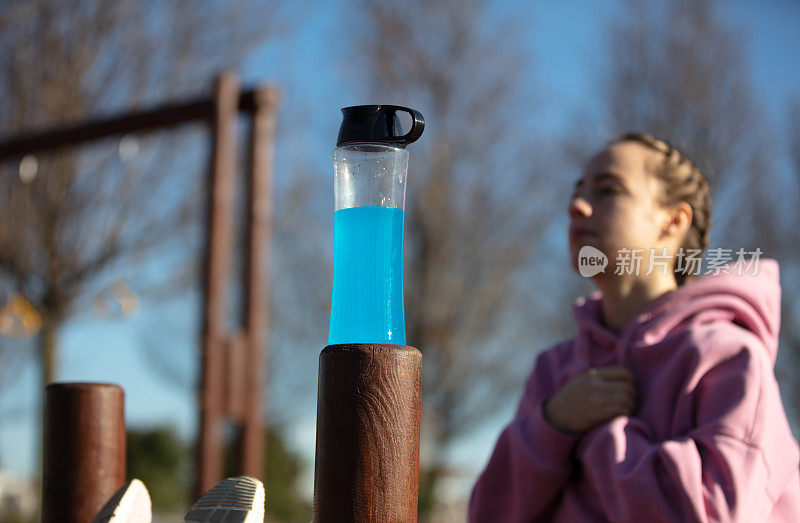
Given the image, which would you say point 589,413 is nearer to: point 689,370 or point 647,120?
point 689,370

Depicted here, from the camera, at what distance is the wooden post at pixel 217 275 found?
4.43 metres

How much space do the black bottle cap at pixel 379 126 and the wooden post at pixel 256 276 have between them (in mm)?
3275

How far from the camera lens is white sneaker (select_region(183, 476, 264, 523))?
1147 millimetres

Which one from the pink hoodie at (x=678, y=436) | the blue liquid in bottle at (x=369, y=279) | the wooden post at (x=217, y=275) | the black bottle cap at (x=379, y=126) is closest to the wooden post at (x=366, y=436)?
the blue liquid in bottle at (x=369, y=279)

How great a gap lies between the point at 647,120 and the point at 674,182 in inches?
257

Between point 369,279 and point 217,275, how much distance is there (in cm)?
337

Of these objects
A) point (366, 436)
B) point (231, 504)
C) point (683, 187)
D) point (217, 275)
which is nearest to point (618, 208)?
point (683, 187)

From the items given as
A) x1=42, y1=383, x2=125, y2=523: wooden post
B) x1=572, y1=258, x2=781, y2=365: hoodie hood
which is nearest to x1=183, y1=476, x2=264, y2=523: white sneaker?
x1=42, y1=383, x2=125, y2=523: wooden post

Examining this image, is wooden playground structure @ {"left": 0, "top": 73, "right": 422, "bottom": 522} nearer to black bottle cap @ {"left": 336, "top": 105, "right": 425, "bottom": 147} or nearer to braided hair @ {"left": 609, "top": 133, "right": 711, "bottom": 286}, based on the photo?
black bottle cap @ {"left": 336, "top": 105, "right": 425, "bottom": 147}

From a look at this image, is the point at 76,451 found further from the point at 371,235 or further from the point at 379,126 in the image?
the point at 379,126

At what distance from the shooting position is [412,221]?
991 centimetres

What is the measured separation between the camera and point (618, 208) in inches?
77.1

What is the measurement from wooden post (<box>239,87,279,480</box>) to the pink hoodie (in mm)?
2720

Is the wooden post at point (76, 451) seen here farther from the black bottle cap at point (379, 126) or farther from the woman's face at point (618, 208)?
the woman's face at point (618, 208)
